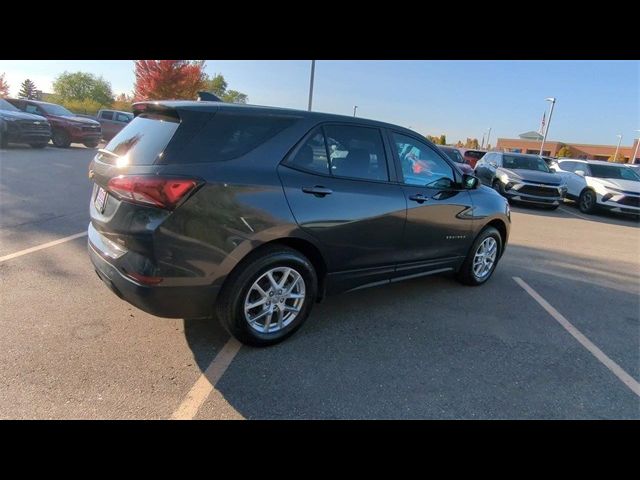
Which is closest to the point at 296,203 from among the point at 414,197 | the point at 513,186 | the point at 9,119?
the point at 414,197

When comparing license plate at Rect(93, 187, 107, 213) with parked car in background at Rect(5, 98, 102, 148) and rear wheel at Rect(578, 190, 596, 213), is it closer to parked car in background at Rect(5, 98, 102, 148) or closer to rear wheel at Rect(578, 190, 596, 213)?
rear wheel at Rect(578, 190, 596, 213)

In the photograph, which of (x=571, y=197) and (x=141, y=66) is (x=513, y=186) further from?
(x=141, y=66)

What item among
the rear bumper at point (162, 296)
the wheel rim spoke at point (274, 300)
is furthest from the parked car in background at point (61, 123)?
the wheel rim spoke at point (274, 300)

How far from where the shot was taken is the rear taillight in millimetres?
2512

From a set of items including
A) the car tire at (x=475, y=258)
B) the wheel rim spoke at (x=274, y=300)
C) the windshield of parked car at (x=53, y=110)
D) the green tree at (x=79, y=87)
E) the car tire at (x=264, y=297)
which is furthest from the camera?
the green tree at (x=79, y=87)

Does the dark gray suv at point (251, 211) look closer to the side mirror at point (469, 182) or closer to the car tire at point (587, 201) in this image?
the side mirror at point (469, 182)

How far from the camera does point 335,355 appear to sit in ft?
10.2

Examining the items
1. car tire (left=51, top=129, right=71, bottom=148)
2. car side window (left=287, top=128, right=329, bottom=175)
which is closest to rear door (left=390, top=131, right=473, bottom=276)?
car side window (left=287, top=128, right=329, bottom=175)

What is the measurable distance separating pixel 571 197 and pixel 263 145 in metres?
13.9

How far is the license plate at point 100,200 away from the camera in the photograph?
2873 millimetres

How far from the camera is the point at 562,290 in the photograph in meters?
5.01

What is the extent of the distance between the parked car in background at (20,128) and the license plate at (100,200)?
1353cm

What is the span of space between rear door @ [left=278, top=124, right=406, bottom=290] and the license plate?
125 centimetres

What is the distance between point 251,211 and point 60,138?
17233mm
